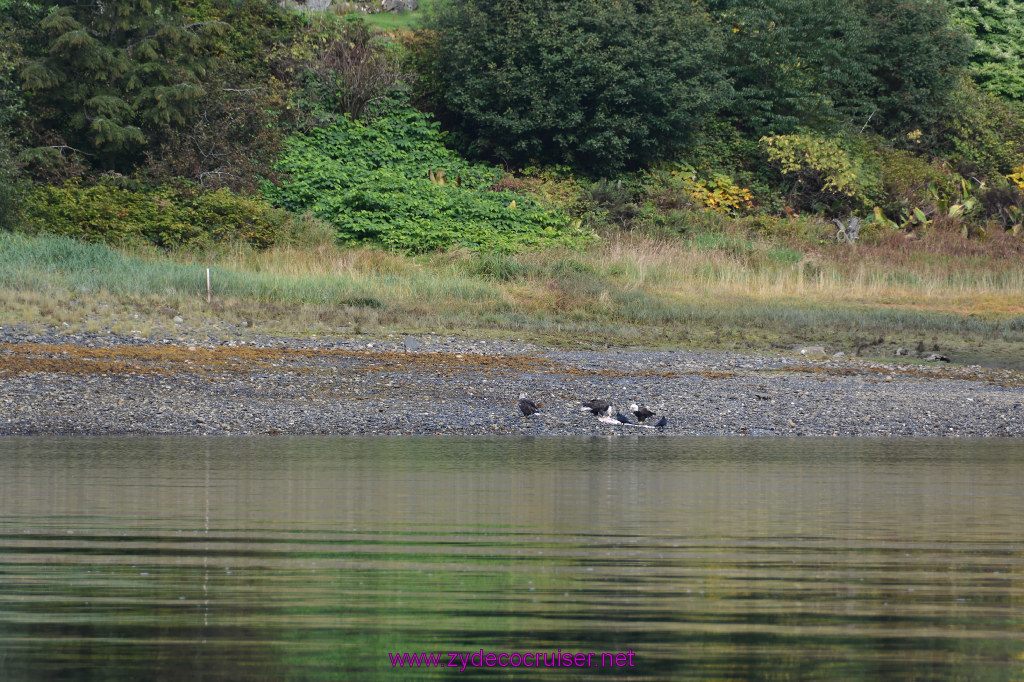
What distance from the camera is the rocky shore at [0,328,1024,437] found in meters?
17.0

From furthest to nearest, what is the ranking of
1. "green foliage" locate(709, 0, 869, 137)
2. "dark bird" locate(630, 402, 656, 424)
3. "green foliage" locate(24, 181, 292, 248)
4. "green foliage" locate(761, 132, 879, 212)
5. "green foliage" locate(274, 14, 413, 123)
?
"green foliage" locate(709, 0, 869, 137) < "green foliage" locate(761, 132, 879, 212) < "green foliage" locate(274, 14, 413, 123) < "green foliage" locate(24, 181, 292, 248) < "dark bird" locate(630, 402, 656, 424)

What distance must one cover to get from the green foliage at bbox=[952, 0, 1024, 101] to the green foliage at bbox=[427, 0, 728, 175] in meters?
14.4

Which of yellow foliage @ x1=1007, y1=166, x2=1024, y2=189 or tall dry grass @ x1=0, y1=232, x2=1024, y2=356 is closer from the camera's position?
tall dry grass @ x1=0, y1=232, x2=1024, y2=356

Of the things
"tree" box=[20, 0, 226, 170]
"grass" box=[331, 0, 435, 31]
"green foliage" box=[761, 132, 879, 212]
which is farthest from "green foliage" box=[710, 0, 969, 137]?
"tree" box=[20, 0, 226, 170]

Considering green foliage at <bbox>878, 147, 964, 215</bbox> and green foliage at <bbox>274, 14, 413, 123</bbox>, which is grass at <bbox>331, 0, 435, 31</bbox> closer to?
green foliage at <bbox>274, 14, 413, 123</bbox>

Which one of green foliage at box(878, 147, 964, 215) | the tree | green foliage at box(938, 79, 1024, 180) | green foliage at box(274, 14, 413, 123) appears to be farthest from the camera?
green foliage at box(938, 79, 1024, 180)

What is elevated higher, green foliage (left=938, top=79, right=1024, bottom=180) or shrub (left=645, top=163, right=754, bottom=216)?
green foliage (left=938, top=79, right=1024, bottom=180)

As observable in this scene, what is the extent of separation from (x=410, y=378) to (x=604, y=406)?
10.1ft

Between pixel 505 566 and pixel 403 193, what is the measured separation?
2760 cm

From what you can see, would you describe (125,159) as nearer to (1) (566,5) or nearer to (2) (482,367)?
(1) (566,5)

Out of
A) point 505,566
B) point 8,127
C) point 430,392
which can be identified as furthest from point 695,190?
point 505,566

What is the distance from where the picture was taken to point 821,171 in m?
41.1

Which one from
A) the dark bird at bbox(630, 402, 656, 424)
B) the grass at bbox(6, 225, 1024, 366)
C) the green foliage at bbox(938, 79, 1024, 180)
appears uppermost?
the green foliage at bbox(938, 79, 1024, 180)

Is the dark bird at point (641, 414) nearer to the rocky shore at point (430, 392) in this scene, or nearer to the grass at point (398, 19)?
the rocky shore at point (430, 392)
